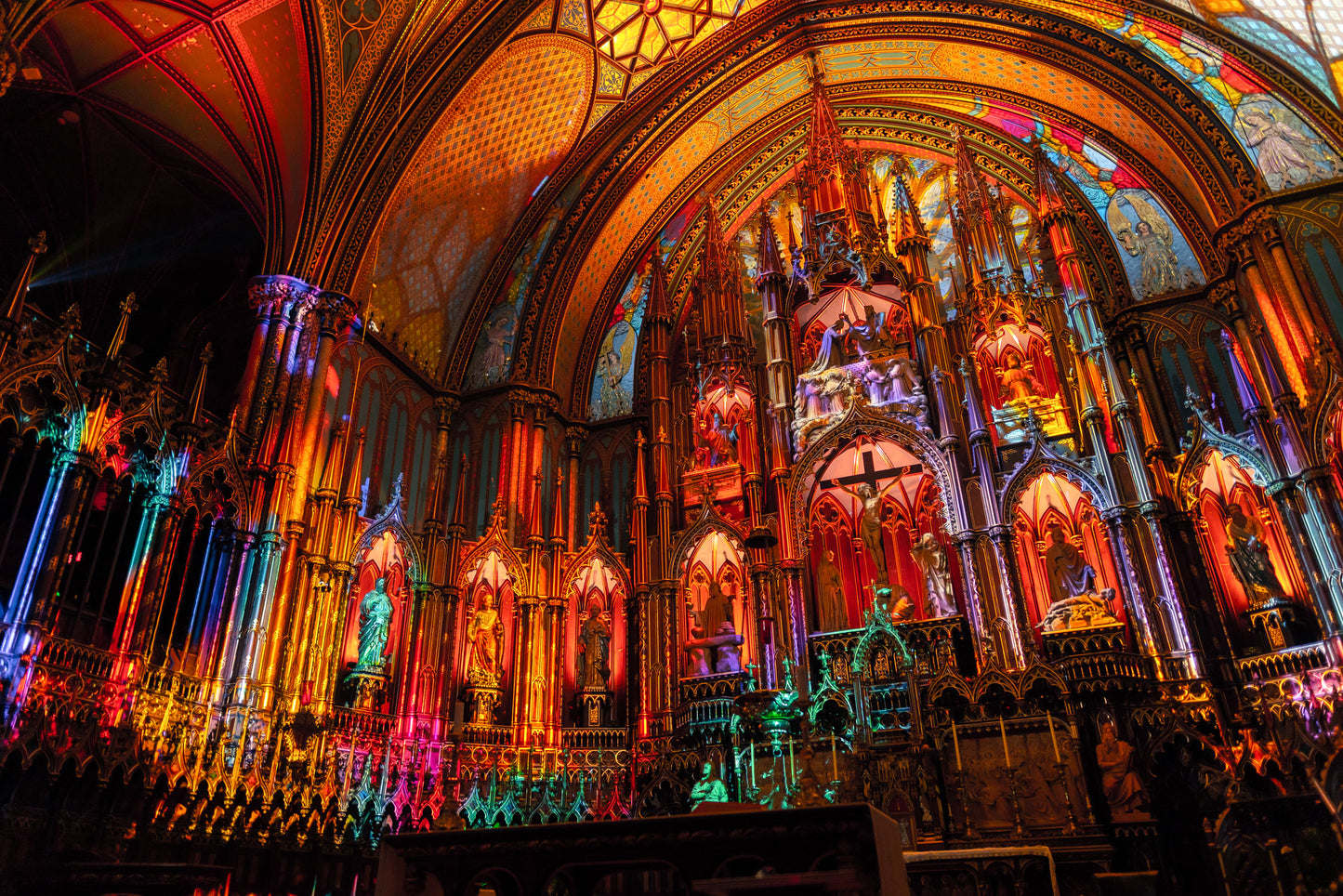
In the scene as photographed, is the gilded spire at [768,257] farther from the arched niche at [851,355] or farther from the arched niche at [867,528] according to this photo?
the arched niche at [867,528]

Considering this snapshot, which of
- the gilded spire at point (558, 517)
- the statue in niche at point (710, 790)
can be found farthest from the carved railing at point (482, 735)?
the statue in niche at point (710, 790)

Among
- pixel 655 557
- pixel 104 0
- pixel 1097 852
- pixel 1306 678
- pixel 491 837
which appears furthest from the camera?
pixel 655 557

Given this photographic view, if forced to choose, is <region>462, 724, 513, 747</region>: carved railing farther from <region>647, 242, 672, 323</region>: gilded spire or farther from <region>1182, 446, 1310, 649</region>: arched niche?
<region>1182, 446, 1310, 649</region>: arched niche

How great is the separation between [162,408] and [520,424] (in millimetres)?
7639

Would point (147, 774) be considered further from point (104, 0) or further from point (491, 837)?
point (104, 0)

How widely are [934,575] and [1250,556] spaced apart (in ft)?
16.4

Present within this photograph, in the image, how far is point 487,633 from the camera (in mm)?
17328

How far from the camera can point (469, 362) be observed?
68.6ft

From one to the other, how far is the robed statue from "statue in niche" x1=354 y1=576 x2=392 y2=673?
11.8m

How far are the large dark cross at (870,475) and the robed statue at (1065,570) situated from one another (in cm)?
287

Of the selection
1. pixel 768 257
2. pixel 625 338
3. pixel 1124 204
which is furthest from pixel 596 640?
pixel 1124 204

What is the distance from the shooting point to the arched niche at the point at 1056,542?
15.4 meters

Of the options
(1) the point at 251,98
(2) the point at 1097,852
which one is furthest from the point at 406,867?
(1) the point at 251,98

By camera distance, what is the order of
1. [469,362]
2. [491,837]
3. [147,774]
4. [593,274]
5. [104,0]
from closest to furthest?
[491,837]
[147,774]
[104,0]
[469,362]
[593,274]
